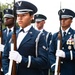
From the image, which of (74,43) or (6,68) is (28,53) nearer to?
(6,68)

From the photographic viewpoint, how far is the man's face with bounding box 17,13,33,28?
687 centimetres

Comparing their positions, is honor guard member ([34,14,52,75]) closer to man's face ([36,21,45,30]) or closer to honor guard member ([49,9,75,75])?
man's face ([36,21,45,30])

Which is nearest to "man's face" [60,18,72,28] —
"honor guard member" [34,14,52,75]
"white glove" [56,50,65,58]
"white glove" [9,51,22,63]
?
"white glove" [56,50,65,58]

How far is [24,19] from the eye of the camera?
6.91 metres

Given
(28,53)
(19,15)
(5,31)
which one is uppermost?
(19,15)

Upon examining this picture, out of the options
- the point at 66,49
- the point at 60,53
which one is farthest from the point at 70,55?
the point at 60,53

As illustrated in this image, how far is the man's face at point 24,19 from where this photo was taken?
6871 mm

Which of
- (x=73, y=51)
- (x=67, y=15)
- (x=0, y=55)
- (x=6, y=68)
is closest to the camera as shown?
(x=6, y=68)

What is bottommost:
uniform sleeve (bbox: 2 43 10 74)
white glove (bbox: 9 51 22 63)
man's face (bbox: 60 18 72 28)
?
uniform sleeve (bbox: 2 43 10 74)

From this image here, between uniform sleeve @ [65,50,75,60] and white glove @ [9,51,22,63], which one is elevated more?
white glove @ [9,51,22,63]

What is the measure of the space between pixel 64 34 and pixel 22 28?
2.45 metres

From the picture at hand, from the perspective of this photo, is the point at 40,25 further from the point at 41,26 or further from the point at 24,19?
the point at 24,19

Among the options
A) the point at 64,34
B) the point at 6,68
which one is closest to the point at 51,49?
the point at 64,34

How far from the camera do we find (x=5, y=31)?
10.9m
